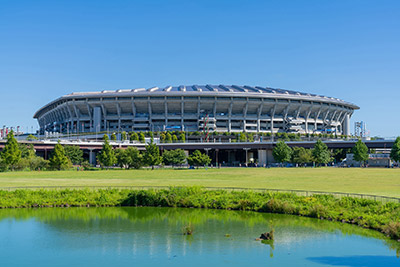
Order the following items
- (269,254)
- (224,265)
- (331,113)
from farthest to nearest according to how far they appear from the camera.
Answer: (331,113)
(269,254)
(224,265)

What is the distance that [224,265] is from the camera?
70.5ft

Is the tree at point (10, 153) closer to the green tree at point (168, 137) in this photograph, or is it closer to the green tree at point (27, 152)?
the green tree at point (27, 152)

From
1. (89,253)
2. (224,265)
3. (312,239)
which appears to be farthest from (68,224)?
(312,239)

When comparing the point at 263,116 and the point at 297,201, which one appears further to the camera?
the point at 263,116

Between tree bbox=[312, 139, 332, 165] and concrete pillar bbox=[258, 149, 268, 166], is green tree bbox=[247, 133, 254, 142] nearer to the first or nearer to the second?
concrete pillar bbox=[258, 149, 268, 166]

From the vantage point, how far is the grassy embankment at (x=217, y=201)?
31.8 meters

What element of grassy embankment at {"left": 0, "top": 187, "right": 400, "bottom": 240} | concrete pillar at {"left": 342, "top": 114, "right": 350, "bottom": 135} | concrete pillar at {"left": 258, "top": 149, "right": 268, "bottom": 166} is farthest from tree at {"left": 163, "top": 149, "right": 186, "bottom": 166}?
concrete pillar at {"left": 342, "top": 114, "right": 350, "bottom": 135}

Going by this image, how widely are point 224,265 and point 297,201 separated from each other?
1587cm

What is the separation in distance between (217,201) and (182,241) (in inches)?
481

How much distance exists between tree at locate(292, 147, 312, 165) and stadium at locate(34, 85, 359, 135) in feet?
158

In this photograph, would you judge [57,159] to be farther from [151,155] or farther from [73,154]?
[151,155]

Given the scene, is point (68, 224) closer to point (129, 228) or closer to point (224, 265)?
point (129, 228)

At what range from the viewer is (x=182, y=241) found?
87.4 ft

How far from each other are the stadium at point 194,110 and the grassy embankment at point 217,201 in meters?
114
